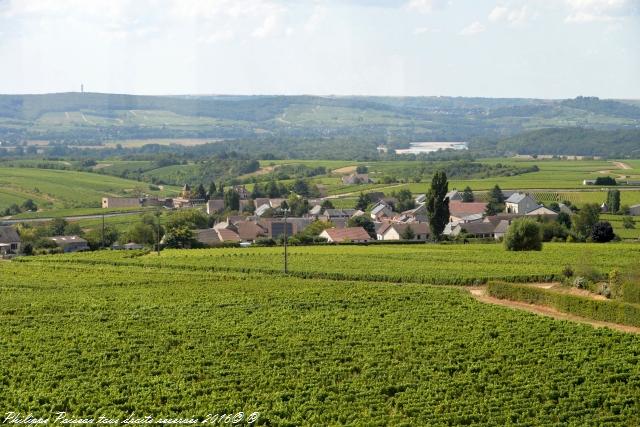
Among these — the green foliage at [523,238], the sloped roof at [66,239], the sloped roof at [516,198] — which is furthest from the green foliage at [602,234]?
the sloped roof at [66,239]

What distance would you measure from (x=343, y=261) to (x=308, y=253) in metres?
5.31

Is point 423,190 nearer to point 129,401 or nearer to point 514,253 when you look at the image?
A: point 514,253

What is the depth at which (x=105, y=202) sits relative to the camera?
108500mm

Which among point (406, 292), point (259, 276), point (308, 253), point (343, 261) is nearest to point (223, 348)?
point (406, 292)

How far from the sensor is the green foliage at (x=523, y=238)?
5541cm

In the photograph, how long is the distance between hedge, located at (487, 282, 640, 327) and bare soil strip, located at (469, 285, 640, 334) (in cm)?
16

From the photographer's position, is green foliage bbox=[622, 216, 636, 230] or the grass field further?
the grass field

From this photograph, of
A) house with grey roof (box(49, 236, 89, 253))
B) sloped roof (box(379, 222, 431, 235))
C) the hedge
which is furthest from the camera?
sloped roof (box(379, 222, 431, 235))

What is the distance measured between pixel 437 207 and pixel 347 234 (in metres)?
7.90

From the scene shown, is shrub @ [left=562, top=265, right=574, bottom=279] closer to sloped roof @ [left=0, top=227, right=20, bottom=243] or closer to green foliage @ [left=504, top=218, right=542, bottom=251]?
green foliage @ [left=504, top=218, right=542, bottom=251]

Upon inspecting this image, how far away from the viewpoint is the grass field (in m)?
110

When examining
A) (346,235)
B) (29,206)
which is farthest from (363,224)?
(29,206)

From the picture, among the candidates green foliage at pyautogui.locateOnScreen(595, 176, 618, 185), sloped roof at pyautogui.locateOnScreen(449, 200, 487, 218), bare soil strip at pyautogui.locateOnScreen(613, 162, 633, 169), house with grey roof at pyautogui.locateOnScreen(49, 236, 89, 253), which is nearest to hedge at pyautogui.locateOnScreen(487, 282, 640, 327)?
house with grey roof at pyautogui.locateOnScreen(49, 236, 89, 253)

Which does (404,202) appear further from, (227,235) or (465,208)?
(227,235)
